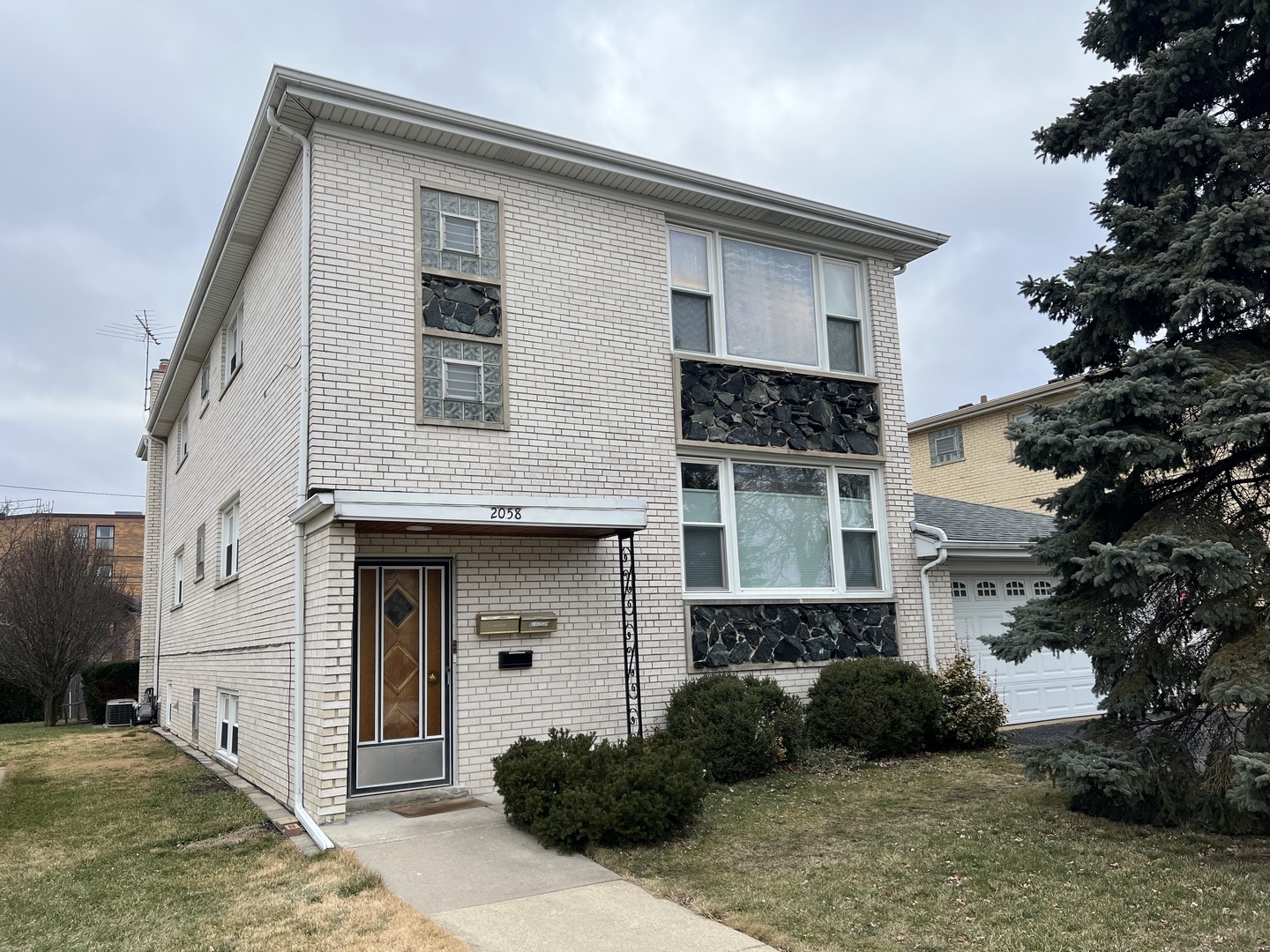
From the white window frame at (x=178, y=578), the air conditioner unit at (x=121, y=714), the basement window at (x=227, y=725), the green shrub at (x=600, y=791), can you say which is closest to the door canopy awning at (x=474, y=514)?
the green shrub at (x=600, y=791)

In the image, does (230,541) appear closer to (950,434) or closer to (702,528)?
(702,528)

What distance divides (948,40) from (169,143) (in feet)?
59.8

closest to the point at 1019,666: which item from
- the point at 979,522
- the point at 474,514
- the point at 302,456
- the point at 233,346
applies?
the point at 979,522

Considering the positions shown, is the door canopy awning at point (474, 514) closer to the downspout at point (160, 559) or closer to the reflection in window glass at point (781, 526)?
the reflection in window glass at point (781, 526)

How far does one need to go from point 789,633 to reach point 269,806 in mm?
5860

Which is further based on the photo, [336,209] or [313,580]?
[336,209]

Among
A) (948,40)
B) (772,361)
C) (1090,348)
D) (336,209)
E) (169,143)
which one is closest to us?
(1090,348)

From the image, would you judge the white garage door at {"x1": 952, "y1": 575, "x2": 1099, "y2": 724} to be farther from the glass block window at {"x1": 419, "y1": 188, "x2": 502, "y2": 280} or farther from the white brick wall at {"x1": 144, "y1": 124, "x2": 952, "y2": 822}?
the glass block window at {"x1": 419, "y1": 188, "x2": 502, "y2": 280}

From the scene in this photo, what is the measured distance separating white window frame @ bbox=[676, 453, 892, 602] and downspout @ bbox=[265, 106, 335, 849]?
4034 millimetres

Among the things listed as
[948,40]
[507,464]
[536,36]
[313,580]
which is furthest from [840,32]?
[313,580]

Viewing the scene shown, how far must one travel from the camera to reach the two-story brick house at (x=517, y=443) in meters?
8.98

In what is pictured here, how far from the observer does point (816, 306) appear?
12.4 meters

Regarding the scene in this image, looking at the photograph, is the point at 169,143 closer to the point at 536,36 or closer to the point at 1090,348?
the point at 536,36

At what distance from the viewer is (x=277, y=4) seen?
1121 cm
